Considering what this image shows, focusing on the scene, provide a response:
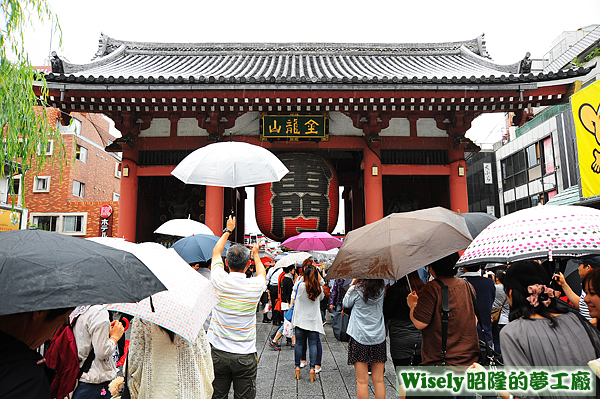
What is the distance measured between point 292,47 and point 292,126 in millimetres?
6087

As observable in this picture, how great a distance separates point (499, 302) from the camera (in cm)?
529

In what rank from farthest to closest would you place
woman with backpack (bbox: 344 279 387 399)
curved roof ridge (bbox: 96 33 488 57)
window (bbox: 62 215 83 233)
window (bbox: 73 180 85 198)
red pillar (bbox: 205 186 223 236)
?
window (bbox: 73 180 85 198)
window (bbox: 62 215 83 233)
curved roof ridge (bbox: 96 33 488 57)
red pillar (bbox: 205 186 223 236)
woman with backpack (bbox: 344 279 387 399)

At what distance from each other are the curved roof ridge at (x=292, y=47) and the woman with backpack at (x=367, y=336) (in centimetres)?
1156

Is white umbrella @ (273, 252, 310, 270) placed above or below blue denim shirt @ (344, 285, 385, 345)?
above

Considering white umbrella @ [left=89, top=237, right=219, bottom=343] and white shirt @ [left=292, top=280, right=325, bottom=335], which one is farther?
white shirt @ [left=292, top=280, right=325, bottom=335]

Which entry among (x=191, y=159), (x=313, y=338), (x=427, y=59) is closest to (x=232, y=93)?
(x=191, y=159)

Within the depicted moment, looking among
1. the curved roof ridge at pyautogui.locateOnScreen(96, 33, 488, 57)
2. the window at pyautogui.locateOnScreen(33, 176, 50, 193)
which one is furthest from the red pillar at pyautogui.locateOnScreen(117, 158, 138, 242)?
the window at pyautogui.locateOnScreen(33, 176, 50, 193)

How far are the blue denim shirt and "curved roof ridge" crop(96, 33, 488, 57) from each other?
11.6 meters

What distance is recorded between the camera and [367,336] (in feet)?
14.0

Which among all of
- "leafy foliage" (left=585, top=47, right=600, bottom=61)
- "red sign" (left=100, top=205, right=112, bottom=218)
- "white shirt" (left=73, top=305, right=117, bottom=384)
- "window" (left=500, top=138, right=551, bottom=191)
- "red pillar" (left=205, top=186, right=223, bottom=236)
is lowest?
"white shirt" (left=73, top=305, right=117, bottom=384)

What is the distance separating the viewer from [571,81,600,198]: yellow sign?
7430 mm

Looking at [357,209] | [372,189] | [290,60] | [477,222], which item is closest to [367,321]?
[477,222]

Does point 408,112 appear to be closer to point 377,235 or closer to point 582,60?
point 377,235

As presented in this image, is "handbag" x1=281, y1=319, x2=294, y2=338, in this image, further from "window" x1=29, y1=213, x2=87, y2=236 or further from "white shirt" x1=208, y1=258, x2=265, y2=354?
"window" x1=29, y1=213, x2=87, y2=236
